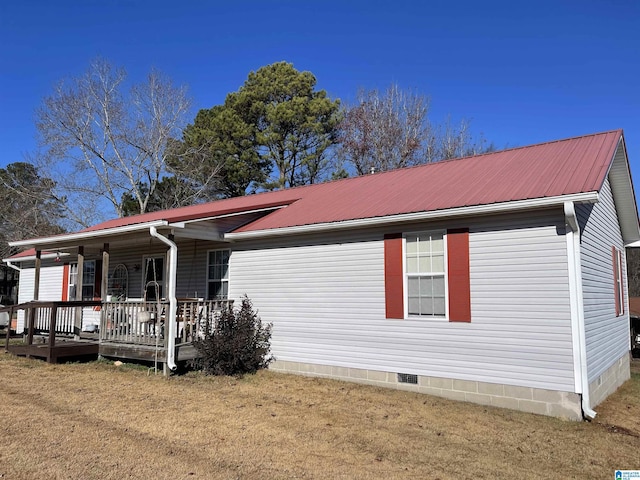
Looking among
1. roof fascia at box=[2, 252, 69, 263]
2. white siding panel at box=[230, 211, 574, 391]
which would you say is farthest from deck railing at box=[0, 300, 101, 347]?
white siding panel at box=[230, 211, 574, 391]

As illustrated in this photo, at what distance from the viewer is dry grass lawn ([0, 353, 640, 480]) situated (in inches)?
189

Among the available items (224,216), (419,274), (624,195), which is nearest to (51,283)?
(224,216)

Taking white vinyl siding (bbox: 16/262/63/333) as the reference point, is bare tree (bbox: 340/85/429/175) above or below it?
above

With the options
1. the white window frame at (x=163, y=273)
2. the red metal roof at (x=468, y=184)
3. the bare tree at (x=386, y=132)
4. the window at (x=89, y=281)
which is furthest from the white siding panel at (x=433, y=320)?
the bare tree at (x=386, y=132)

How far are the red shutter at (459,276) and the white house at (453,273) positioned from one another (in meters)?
0.02

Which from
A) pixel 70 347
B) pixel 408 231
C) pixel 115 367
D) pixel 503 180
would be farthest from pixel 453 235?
pixel 70 347

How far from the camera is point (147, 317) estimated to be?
9.80 metres

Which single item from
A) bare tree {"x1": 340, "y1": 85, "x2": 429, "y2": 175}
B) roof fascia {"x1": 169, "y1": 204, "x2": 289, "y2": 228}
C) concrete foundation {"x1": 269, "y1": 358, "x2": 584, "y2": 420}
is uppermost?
bare tree {"x1": 340, "y1": 85, "x2": 429, "y2": 175}

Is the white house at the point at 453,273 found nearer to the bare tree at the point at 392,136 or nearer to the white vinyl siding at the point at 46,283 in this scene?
the white vinyl siding at the point at 46,283

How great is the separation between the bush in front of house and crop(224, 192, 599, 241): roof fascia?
1.67 m

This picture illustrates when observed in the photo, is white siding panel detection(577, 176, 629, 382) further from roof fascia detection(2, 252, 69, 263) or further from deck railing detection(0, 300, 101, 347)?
roof fascia detection(2, 252, 69, 263)

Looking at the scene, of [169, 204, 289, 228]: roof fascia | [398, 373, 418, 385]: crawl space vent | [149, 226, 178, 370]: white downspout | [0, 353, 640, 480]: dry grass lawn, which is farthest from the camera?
[169, 204, 289, 228]: roof fascia

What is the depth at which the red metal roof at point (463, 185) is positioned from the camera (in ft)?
24.8

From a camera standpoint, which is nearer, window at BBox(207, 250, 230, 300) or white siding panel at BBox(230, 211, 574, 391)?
Answer: white siding panel at BBox(230, 211, 574, 391)
